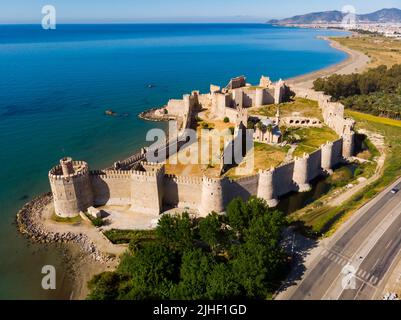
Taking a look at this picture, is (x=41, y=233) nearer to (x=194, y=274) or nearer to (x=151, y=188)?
(x=151, y=188)

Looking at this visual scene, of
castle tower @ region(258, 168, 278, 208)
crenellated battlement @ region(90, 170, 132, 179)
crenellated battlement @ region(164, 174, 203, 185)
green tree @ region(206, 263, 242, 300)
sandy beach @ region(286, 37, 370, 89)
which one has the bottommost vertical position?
green tree @ region(206, 263, 242, 300)

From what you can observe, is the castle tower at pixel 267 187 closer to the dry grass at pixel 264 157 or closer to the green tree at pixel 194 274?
the dry grass at pixel 264 157

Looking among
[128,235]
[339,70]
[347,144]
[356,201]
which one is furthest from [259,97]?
[339,70]

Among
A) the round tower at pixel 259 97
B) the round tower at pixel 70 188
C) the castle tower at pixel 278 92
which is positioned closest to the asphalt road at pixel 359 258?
the round tower at pixel 70 188

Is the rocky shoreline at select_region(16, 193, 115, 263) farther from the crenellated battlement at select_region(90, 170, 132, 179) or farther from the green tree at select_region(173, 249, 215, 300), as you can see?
the green tree at select_region(173, 249, 215, 300)

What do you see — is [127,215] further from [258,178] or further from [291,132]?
[291,132]

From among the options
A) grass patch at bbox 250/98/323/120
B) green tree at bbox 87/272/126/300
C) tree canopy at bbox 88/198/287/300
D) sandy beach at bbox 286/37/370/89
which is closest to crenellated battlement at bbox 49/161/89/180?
tree canopy at bbox 88/198/287/300
